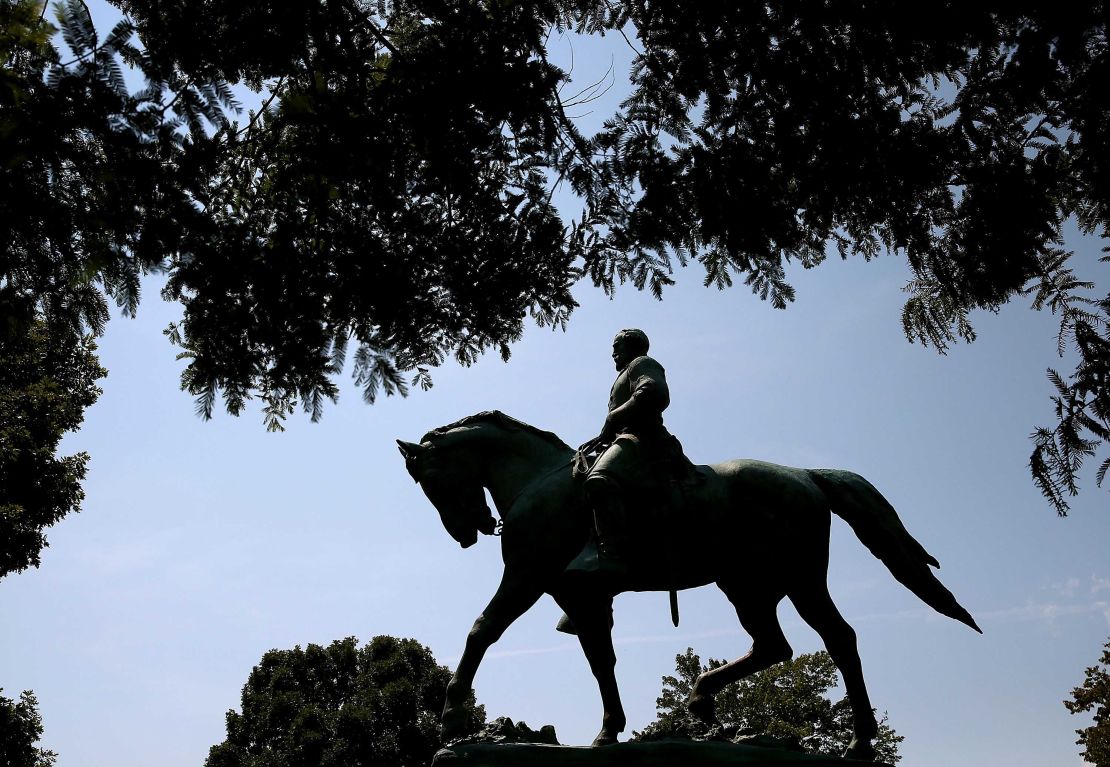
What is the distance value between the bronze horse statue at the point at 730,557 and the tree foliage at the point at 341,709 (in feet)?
71.6

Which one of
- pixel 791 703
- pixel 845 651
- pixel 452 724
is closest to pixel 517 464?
pixel 452 724

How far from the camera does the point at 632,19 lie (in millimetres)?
9023

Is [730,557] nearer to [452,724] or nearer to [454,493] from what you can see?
[454,493]

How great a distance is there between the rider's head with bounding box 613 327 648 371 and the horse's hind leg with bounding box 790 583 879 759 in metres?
2.16

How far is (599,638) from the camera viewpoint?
7.04m

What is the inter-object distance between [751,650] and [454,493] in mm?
2503

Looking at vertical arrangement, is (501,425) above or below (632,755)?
above

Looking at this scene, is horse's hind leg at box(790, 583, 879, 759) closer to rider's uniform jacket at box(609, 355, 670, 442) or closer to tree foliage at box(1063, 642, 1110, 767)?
rider's uniform jacket at box(609, 355, 670, 442)

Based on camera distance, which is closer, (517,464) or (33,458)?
(517,464)

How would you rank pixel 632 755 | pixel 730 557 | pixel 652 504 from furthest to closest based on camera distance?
pixel 730 557
pixel 652 504
pixel 632 755

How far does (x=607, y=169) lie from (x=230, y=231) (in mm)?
3426

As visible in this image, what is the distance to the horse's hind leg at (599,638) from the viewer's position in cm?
693

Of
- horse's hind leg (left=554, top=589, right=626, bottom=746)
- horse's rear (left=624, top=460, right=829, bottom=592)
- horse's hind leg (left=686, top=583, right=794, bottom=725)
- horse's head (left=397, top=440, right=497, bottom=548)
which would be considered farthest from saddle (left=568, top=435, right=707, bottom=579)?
horse's head (left=397, top=440, right=497, bottom=548)

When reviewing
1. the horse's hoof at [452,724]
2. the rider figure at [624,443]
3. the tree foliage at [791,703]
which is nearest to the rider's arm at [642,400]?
the rider figure at [624,443]
